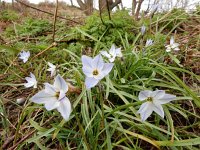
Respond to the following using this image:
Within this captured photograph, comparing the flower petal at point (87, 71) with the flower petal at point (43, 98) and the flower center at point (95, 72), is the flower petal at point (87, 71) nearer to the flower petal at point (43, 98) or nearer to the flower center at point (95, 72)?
the flower center at point (95, 72)

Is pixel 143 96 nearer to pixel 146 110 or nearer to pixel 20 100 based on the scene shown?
pixel 146 110

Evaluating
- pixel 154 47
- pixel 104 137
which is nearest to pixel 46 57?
pixel 154 47

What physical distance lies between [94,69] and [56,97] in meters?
0.13

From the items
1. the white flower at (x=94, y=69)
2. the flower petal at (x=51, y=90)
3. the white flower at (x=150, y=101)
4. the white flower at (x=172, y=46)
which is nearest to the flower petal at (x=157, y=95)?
the white flower at (x=150, y=101)

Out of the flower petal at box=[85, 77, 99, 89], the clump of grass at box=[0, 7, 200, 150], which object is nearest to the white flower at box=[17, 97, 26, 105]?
the clump of grass at box=[0, 7, 200, 150]

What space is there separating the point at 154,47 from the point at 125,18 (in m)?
0.57

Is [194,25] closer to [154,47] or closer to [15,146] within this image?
[154,47]

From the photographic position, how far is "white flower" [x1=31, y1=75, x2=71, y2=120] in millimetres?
738

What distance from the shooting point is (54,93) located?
2.61ft

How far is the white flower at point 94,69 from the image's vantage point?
2.43 ft

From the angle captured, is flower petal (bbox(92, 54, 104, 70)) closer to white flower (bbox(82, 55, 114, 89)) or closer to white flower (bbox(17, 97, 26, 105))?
white flower (bbox(82, 55, 114, 89))

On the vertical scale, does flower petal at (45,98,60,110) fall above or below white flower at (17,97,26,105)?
above

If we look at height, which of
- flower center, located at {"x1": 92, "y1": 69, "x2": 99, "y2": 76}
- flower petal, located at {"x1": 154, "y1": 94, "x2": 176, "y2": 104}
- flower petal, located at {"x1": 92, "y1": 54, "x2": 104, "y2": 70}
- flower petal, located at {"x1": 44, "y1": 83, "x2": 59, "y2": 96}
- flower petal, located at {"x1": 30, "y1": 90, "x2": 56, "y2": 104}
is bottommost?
flower petal, located at {"x1": 154, "y1": 94, "x2": 176, "y2": 104}

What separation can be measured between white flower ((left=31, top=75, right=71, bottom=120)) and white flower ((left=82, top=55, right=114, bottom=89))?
2.5 inches
